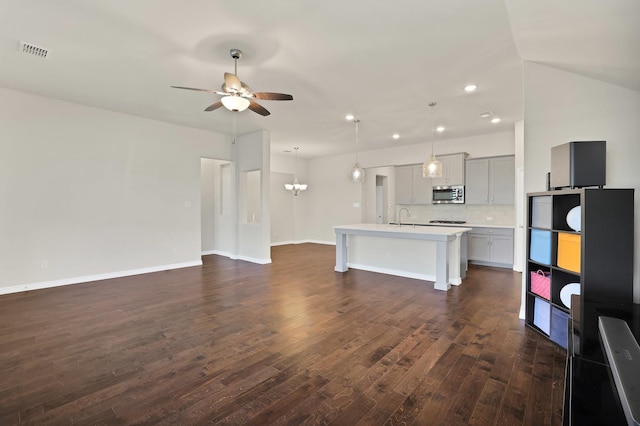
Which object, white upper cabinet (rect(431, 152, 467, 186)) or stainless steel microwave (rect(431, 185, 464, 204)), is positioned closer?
white upper cabinet (rect(431, 152, 467, 186))

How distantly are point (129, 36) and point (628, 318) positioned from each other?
4375 mm

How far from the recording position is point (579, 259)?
98.8 inches

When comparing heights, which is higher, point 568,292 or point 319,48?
point 319,48

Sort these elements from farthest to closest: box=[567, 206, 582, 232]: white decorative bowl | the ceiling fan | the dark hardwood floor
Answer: the ceiling fan < box=[567, 206, 582, 232]: white decorative bowl < the dark hardwood floor

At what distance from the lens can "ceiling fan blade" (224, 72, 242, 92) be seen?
2.96m

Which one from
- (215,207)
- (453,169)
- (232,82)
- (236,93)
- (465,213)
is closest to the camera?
(232,82)

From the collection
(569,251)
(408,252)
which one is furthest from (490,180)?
(569,251)

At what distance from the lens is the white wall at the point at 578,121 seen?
2.59 metres

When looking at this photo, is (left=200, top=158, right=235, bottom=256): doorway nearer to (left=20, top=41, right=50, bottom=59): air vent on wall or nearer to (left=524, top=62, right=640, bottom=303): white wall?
(left=20, top=41, right=50, bottom=59): air vent on wall

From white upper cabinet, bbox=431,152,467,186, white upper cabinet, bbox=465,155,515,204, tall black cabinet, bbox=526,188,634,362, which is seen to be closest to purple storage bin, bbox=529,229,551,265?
tall black cabinet, bbox=526,188,634,362

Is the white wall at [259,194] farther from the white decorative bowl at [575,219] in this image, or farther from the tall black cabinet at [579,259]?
the white decorative bowl at [575,219]

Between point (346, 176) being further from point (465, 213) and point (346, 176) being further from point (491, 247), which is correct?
point (491, 247)

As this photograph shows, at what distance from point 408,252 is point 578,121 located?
294cm

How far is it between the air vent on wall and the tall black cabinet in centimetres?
500
